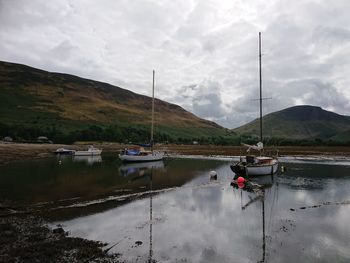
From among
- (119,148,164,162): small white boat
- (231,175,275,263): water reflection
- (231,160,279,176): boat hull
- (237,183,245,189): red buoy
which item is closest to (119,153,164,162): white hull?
(119,148,164,162): small white boat

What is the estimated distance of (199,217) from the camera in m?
20.3

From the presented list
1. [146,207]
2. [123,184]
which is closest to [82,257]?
[146,207]

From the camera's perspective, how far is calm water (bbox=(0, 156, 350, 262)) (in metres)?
14.1

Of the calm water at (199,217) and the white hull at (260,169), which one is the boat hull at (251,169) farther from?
the calm water at (199,217)

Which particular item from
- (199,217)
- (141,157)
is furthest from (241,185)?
(141,157)

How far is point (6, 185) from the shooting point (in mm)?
30625

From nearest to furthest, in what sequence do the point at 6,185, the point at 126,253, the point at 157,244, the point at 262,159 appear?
the point at 126,253 < the point at 157,244 < the point at 6,185 < the point at 262,159

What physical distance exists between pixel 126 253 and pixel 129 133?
147m

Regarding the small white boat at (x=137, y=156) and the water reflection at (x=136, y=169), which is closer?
the water reflection at (x=136, y=169)

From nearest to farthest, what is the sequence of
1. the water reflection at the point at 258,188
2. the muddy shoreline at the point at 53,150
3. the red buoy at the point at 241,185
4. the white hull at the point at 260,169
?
the water reflection at the point at 258,188 → the red buoy at the point at 241,185 → the white hull at the point at 260,169 → the muddy shoreline at the point at 53,150

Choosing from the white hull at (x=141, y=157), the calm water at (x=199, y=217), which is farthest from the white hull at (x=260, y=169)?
the white hull at (x=141, y=157)

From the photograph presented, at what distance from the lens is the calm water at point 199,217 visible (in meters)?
14.1

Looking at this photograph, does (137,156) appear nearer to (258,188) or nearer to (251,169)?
(251,169)

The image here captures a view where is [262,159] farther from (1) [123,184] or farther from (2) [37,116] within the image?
(2) [37,116]
